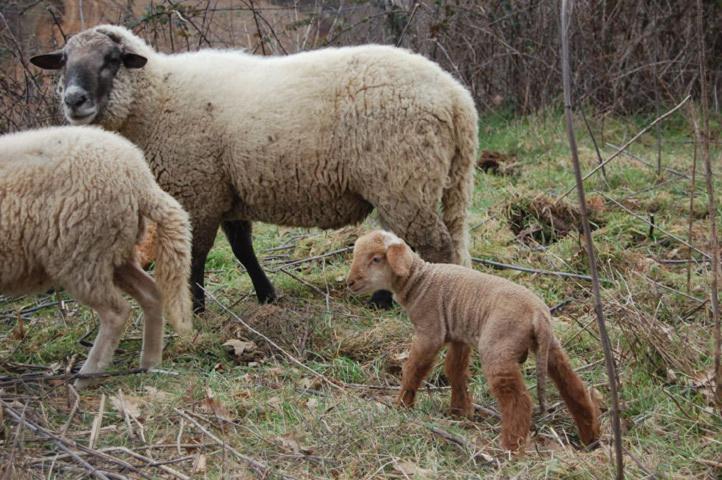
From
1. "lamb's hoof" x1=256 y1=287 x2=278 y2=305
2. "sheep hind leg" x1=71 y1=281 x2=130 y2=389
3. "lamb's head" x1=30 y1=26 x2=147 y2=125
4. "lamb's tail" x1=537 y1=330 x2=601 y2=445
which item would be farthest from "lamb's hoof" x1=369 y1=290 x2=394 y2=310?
"lamb's tail" x1=537 y1=330 x2=601 y2=445

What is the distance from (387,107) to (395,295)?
1.49m

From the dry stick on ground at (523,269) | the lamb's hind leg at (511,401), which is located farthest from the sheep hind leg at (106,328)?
the dry stick on ground at (523,269)

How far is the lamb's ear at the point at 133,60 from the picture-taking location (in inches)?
236

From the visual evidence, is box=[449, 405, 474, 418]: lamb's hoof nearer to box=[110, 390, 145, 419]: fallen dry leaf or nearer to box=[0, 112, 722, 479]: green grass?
box=[0, 112, 722, 479]: green grass

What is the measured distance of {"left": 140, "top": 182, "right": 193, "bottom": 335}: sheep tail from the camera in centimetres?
468

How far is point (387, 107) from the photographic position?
5.55 meters

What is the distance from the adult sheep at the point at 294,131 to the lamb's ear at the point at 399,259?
1.11m

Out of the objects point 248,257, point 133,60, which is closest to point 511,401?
point 248,257

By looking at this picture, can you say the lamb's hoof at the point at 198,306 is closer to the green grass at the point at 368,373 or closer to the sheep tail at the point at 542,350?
the green grass at the point at 368,373

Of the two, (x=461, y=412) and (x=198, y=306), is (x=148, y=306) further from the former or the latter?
(x=461, y=412)

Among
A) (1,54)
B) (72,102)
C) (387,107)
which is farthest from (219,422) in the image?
(1,54)

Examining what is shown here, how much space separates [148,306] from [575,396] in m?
2.39

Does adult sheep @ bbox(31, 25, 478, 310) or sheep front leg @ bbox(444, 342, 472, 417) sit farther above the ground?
adult sheep @ bbox(31, 25, 478, 310)

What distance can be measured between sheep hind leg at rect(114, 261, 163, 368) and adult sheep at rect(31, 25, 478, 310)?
1.05 metres
